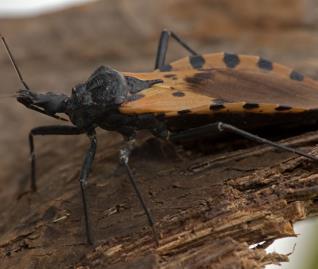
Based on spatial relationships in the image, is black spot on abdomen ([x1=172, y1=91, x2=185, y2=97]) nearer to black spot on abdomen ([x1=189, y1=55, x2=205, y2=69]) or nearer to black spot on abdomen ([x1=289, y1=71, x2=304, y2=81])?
black spot on abdomen ([x1=189, y1=55, x2=205, y2=69])

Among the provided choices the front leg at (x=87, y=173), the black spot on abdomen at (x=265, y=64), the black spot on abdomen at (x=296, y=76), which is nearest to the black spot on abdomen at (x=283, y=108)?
the black spot on abdomen at (x=296, y=76)

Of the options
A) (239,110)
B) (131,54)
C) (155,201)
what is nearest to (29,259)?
(155,201)

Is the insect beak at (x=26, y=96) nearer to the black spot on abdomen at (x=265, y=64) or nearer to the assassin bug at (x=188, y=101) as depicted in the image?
the assassin bug at (x=188, y=101)

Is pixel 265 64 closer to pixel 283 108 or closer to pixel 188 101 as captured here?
pixel 283 108

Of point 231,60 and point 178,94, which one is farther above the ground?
point 231,60

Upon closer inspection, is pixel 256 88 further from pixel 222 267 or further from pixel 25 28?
pixel 25 28

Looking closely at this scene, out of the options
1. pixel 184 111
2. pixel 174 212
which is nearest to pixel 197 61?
pixel 184 111

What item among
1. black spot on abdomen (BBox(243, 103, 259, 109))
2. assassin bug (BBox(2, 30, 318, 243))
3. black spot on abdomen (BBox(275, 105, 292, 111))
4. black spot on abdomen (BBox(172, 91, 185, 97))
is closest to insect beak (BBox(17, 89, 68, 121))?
assassin bug (BBox(2, 30, 318, 243))

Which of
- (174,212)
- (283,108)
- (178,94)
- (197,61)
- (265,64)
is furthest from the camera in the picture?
(197,61)
